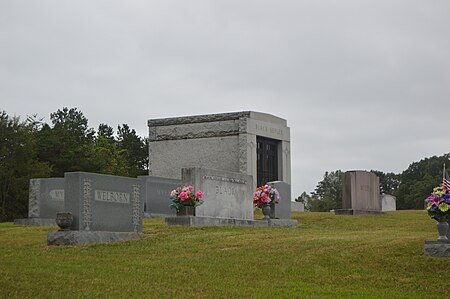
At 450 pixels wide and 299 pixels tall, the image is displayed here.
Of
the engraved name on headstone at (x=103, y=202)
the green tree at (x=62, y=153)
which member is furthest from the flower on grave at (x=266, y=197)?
the green tree at (x=62, y=153)

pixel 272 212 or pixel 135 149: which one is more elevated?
pixel 135 149

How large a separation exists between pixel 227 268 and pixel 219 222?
9.75 metres

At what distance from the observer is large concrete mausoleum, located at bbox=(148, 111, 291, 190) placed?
112 ft

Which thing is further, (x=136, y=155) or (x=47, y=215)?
(x=136, y=155)

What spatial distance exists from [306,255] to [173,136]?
77.8ft

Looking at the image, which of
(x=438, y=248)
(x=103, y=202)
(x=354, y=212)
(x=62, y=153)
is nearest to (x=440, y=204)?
(x=438, y=248)

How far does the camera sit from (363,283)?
10.4 metres

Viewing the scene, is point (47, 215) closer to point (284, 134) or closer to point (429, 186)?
point (284, 134)

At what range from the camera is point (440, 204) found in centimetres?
1223

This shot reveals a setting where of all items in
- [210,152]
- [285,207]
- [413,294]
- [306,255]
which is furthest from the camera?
[210,152]

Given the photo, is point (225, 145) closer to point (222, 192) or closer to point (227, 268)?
point (222, 192)

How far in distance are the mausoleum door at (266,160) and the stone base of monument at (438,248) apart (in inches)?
902

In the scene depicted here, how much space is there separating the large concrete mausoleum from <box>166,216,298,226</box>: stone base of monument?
34.3 ft

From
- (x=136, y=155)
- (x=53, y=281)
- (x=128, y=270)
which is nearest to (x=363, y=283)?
(x=128, y=270)
